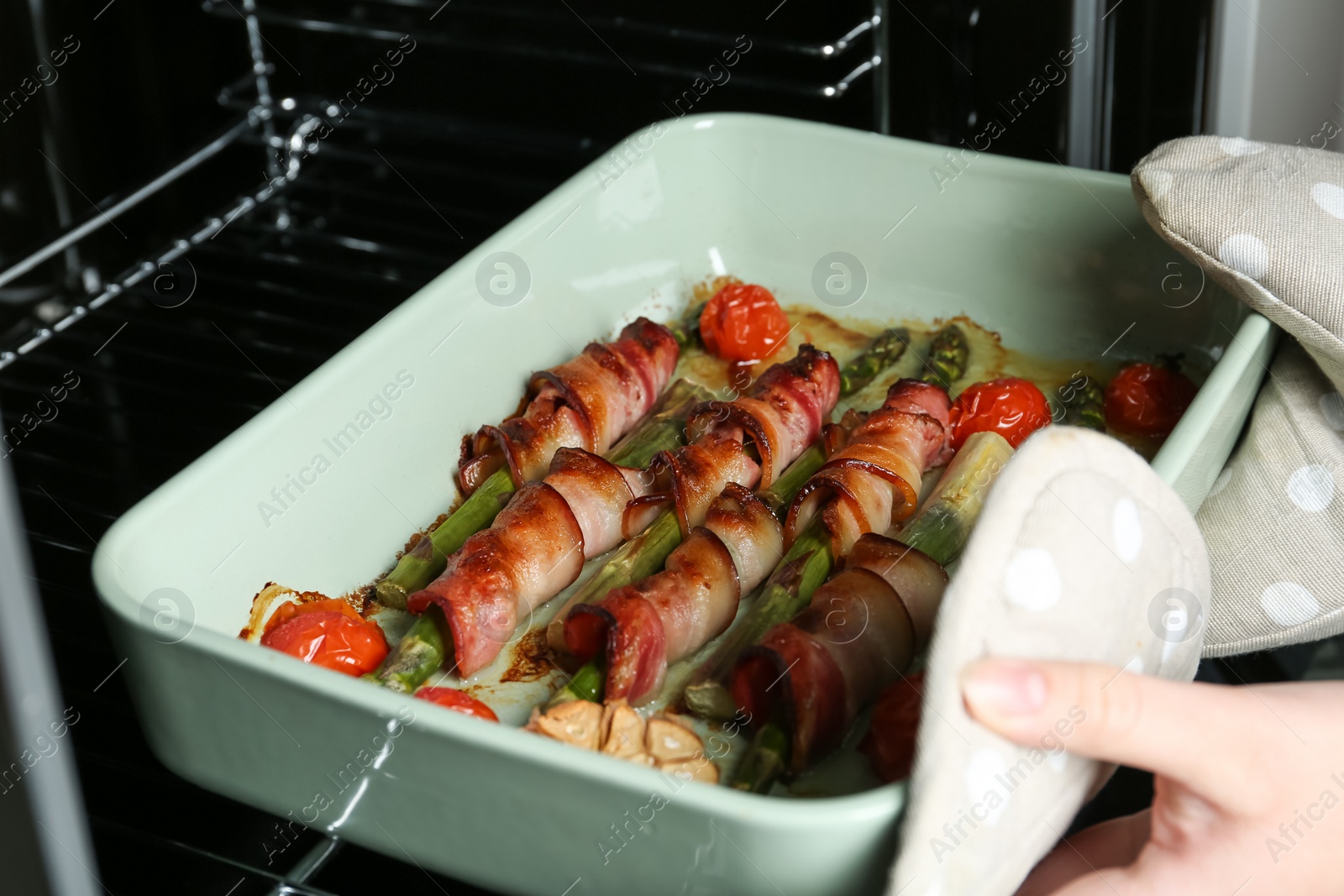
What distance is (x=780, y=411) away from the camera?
1373mm

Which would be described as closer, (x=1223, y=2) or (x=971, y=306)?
(x=1223, y=2)

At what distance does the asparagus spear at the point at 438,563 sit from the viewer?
3.72 feet

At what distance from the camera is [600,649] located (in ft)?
3.67

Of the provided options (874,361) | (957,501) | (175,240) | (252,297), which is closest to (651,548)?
(957,501)

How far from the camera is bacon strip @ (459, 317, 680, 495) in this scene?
1.34 meters

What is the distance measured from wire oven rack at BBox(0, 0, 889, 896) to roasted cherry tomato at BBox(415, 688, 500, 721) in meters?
0.14

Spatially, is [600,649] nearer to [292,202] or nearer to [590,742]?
[590,742]

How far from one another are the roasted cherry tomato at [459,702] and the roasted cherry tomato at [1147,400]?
0.72m

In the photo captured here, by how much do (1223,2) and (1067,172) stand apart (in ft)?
0.71

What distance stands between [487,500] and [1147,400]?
668 mm

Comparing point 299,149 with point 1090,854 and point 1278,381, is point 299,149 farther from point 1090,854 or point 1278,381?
point 1090,854

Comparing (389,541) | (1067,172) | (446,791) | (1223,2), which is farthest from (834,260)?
(446,791)

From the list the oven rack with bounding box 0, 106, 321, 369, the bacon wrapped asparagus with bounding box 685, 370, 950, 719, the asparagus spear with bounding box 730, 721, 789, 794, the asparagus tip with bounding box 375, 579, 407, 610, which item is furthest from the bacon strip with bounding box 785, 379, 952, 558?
the oven rack with bounding box 0, 106, 321, 369

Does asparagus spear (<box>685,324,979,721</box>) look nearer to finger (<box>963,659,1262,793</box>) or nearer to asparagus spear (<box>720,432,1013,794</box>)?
asparagus spear (<box>720,432,1013,794</box>)
